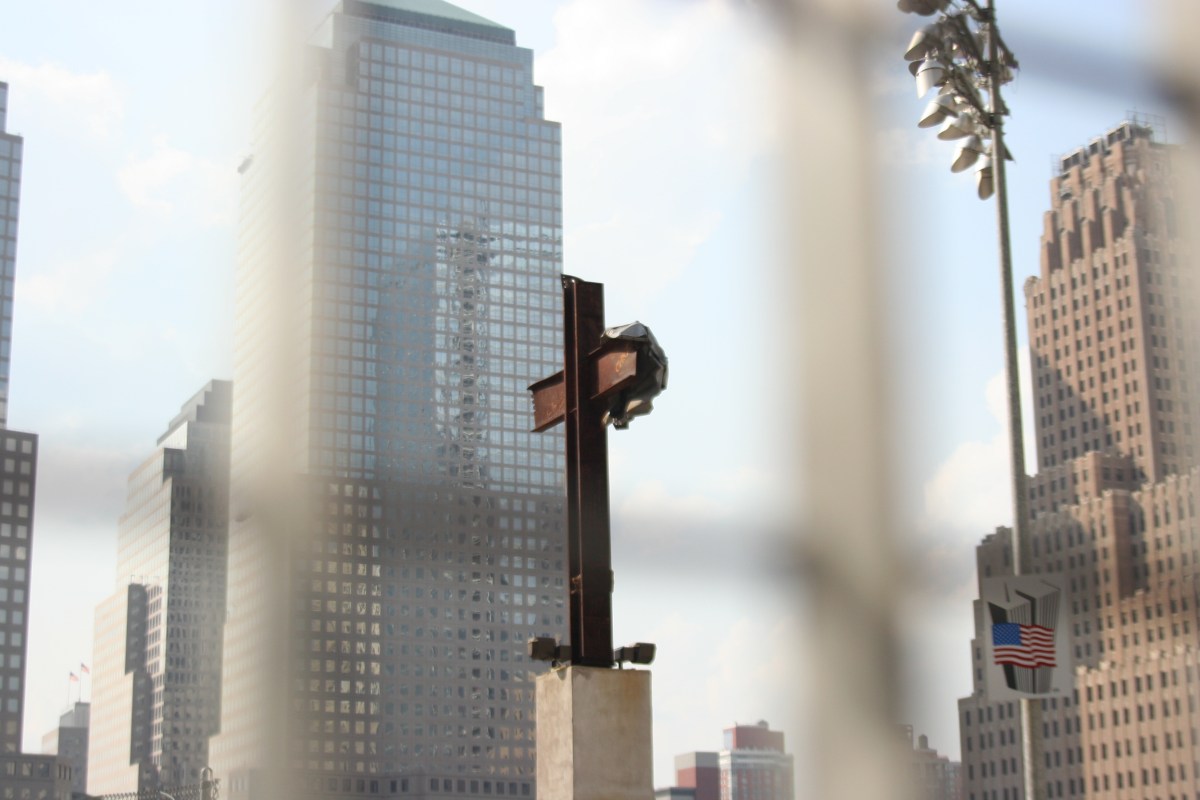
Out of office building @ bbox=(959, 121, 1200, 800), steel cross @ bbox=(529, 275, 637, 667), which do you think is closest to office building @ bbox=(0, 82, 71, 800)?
steel cross @ bbox=(529, 275, 637, 667)

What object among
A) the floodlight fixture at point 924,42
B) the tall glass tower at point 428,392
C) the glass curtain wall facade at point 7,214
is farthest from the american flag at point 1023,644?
the glass curtain wall facade at point 7,214

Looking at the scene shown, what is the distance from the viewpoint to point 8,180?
11.2 m

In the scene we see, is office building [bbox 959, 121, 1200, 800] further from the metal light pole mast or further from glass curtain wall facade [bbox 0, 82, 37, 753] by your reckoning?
the metal light pole mast

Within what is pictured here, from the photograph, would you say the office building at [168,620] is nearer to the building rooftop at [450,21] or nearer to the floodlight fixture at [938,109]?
the floodlight fixture at [938,109]

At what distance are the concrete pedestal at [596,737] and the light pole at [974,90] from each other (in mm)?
1662

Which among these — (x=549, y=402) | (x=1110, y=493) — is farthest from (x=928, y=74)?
(x=1110, y=493)

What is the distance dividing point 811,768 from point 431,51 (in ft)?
124

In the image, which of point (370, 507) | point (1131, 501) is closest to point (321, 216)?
point (370, 507)

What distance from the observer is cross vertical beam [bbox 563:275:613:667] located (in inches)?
76.1

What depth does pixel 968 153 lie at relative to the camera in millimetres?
3777

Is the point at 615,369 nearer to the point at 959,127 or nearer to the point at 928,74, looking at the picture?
the point at 928,74

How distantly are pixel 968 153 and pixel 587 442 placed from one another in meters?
2.12

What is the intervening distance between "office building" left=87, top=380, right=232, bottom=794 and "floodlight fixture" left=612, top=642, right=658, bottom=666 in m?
2.10

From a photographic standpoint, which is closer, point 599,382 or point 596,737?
point 596,737
